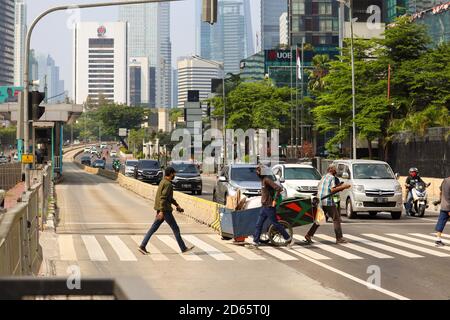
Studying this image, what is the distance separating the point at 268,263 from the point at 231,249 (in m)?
2.43

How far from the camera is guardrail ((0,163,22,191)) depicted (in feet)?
153

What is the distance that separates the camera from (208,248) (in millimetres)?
17062

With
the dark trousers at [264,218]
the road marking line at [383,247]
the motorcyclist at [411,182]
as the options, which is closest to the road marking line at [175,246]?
the dark trousers at [264,218]

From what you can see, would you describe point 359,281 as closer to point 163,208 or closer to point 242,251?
point 242,251

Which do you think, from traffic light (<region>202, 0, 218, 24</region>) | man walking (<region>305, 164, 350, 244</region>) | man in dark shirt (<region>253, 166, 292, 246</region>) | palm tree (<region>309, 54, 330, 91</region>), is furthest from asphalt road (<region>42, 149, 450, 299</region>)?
palm tree (<region>309, 54, 330, 91</region>)

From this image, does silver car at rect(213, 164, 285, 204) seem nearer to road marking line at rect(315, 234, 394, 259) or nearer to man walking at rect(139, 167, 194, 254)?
road marking line at rect(315, 234, 394, 259)

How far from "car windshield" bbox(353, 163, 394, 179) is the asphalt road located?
3297 millimetres

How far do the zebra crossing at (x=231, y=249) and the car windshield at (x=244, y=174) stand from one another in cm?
750

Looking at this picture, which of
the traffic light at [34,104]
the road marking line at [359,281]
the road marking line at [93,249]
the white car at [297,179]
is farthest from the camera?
the white car at [297,179]

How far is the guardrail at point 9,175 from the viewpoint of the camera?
1834 inches

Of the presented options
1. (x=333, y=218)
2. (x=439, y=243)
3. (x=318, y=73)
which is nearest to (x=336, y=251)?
(x=333, y=218)

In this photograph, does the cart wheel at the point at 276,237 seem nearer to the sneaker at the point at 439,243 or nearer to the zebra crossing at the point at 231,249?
the zebra crossing at the point at 231,249

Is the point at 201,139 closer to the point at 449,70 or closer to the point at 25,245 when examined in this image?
the point at 449,70
